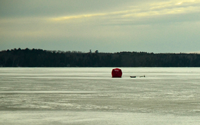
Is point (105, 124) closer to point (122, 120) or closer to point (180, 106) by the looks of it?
point (122, 120)

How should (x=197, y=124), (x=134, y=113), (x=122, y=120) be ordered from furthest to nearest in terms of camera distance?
1. (x=134, y=113)
2. (x=122, y=120)
3. (x=197, y=124)

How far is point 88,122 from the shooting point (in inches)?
575

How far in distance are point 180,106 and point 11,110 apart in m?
8.78

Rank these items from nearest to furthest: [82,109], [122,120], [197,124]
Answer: [197,124] < [122,120] < [82,109]

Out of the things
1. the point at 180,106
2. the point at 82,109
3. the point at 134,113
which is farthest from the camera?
the point at 180,106

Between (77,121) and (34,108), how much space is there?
5.06 metres

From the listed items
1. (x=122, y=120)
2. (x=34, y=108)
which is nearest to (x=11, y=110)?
(x=34, y=108)

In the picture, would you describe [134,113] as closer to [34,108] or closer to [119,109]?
[119,109]

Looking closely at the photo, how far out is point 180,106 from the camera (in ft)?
66.4

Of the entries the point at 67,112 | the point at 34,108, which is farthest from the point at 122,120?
the point at 34,108

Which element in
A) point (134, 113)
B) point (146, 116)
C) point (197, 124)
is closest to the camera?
point (197, 124)

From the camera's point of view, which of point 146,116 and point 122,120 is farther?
point 146,116

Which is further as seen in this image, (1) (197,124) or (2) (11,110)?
(2) (11,110)

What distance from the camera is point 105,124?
14.1 m
